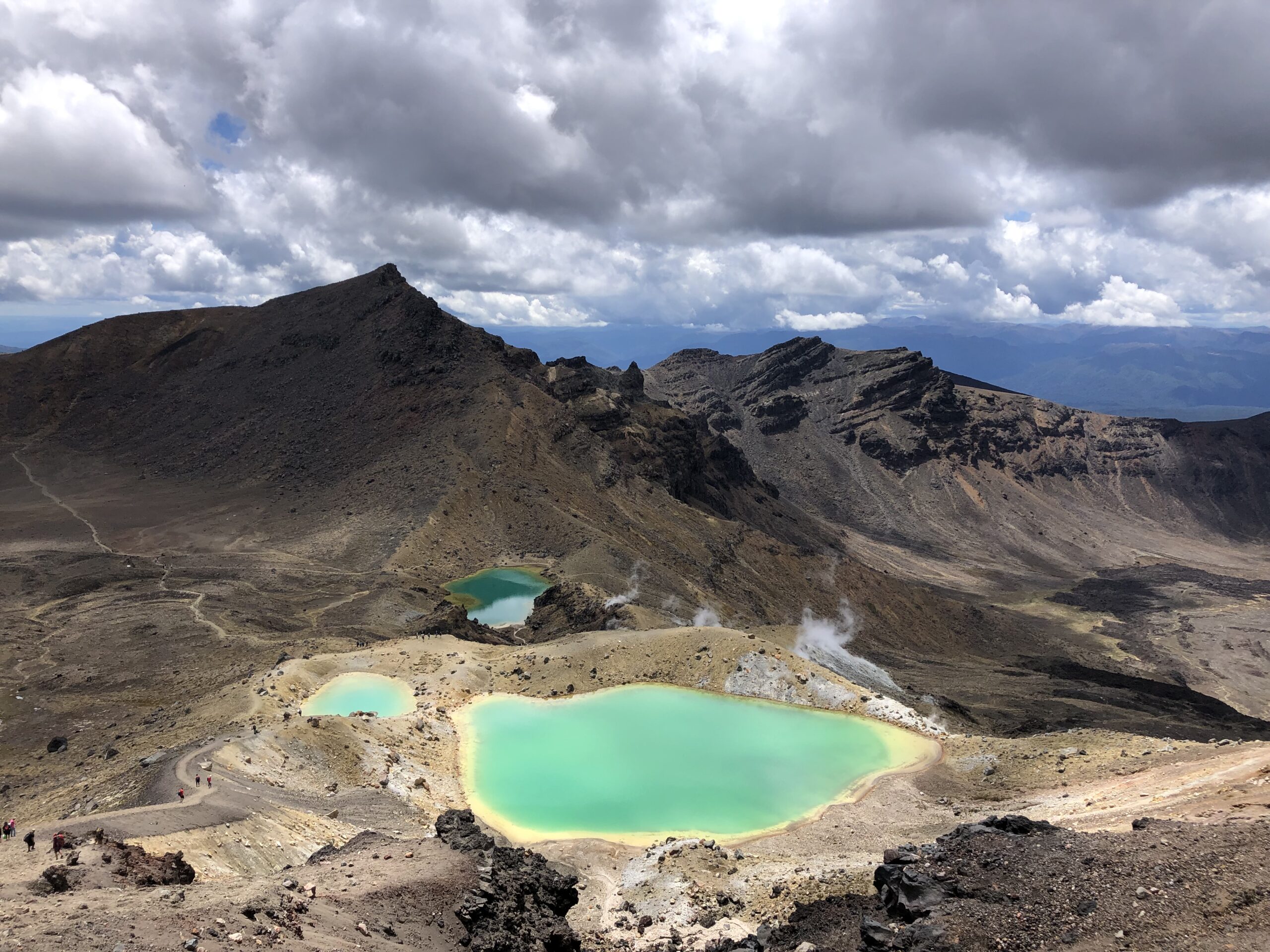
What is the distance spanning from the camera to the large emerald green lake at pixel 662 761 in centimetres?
3388

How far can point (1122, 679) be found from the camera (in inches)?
3888

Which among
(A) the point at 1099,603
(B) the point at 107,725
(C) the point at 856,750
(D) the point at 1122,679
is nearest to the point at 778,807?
(C) the point at 856,750

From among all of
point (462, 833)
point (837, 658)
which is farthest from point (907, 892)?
point (837, 658)

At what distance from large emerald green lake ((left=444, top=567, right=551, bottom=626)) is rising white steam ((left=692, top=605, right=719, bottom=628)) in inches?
657

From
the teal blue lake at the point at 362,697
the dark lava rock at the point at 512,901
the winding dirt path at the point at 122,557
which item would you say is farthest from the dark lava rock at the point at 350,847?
the winding dirt path at the point at 122,557

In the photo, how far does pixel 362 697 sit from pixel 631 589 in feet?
148

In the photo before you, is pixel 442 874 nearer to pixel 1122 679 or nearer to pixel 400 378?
pixel 1122 679

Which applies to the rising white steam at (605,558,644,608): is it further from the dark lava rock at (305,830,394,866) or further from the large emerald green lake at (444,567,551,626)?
the dark lava rock at (305,830,394,866)

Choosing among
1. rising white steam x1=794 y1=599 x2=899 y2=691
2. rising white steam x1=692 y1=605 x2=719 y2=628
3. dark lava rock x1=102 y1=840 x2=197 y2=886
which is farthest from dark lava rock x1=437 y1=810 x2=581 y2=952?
rising white steam x1=692 y1=605 x2=719 y2=628

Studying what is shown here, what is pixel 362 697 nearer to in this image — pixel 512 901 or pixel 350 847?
pixel 350 847

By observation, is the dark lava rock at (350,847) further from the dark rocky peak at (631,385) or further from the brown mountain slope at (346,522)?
the dark rocky peak at (631,385)

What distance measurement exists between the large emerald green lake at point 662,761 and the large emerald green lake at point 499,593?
33.4m

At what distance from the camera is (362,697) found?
4588 cm

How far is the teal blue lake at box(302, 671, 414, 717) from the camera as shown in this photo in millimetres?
43906
